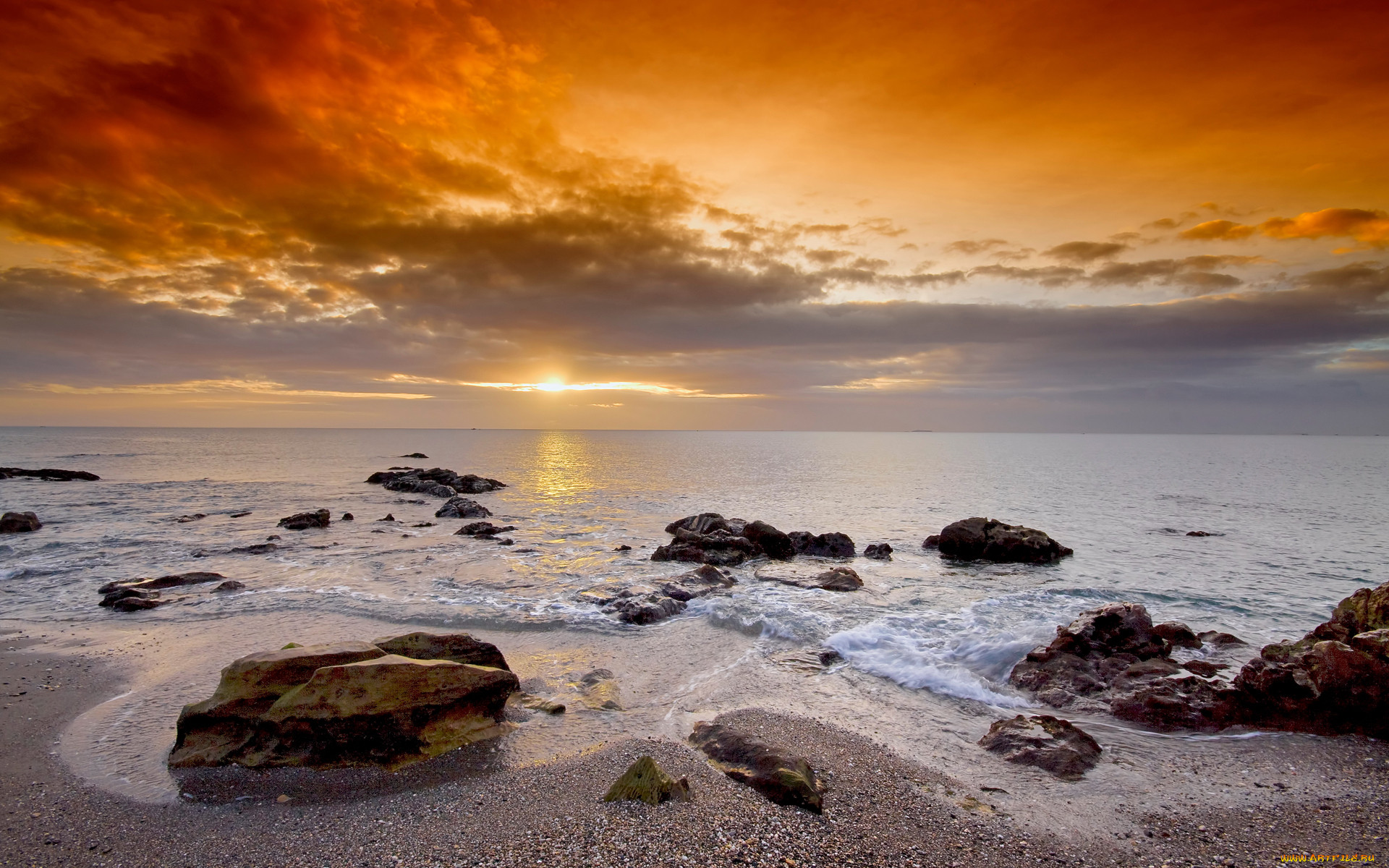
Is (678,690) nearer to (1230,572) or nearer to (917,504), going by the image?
(1230,572)

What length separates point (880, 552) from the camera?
98.9 feet

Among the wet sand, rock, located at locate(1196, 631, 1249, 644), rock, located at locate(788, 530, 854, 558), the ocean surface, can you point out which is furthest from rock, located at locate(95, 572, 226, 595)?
rock, located at locate(1196, 631, 1249, 644)

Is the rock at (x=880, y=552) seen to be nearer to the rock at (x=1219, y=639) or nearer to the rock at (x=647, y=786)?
the rock at (x=1219, y=639)

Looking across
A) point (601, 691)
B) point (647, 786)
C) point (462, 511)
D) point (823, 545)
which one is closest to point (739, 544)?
point (823, 545)

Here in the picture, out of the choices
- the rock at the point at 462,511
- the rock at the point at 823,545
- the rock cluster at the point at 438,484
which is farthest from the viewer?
the rock cluster at the point at 438,484

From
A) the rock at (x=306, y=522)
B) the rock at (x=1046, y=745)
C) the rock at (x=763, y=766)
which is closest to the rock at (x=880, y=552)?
the rock at (x=1046, y=745)

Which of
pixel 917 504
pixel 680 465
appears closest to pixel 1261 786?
pixel 917 504

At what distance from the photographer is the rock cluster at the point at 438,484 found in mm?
57250

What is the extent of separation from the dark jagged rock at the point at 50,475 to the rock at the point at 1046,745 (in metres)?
88.3

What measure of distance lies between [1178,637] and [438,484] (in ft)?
188

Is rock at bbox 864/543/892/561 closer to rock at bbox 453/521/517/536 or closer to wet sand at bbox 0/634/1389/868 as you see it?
wet sand at bbox 0/634/1389/868

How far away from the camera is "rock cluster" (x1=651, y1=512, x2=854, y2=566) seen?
2792cm

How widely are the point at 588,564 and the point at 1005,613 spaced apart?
16.5 meters

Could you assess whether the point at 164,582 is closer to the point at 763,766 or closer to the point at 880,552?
the point at 763,766
